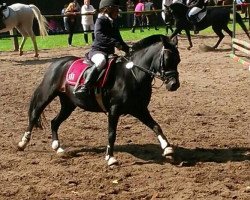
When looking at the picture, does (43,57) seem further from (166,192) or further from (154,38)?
(166,192)

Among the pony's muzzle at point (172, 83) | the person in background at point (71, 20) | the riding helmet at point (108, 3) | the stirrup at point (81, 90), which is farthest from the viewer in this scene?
the person in background at point (71, 20)

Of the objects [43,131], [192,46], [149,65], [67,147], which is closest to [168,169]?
[149,65]

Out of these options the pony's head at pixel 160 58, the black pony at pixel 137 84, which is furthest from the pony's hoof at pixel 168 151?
the pony's head at pixel 160 58

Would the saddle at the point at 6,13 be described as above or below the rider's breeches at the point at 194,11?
above

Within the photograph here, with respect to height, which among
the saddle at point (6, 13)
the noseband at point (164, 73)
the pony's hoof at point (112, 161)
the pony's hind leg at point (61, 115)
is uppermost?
the noseband at point (164, 73)

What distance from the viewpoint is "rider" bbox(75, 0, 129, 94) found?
679 centimetres

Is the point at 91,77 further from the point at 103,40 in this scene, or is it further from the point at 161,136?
the point at 161,136

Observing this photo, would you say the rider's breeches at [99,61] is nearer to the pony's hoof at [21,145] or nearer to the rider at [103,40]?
the rider at [103,40]

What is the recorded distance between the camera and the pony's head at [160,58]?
251 inches

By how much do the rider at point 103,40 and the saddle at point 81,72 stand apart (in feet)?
0.20

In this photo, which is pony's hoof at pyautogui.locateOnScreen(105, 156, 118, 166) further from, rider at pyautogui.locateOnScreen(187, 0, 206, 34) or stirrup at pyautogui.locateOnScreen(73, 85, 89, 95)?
rider at pyautogui.locateOnScreen(187, 0, 206, 34)

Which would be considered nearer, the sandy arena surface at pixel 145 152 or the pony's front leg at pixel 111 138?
the sandy arena surface at pixel 145 152

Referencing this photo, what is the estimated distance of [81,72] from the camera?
7.07 m

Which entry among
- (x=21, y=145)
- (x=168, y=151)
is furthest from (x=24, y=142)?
(x=168, y=151)
